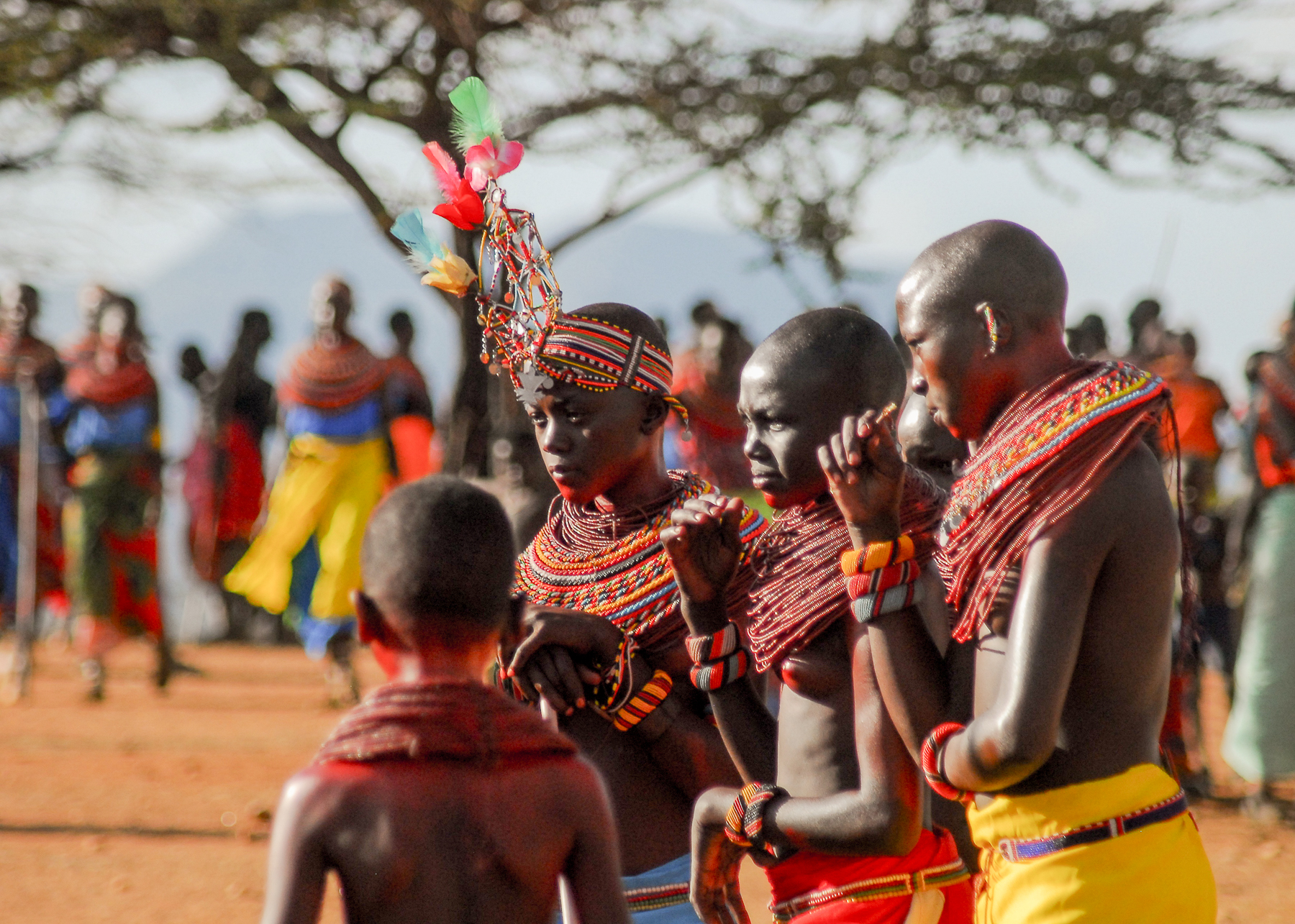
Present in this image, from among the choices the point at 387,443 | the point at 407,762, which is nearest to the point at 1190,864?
the point at 407,762

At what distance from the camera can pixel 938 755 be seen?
2.42 metres

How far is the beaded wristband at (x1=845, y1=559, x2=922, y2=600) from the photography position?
2477 millimetres

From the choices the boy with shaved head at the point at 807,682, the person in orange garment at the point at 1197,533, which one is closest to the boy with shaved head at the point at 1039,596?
the boy with shaved head at the point at 807,682

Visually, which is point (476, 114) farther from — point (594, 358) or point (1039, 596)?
point (1039, 596)

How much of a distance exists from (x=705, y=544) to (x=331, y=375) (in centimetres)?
736

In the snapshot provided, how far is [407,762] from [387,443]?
323 inches

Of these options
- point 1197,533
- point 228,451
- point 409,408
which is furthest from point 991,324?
point 228,451

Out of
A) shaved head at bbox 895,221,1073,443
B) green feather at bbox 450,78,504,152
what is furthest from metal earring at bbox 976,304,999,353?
green feather at bbox 450,78,504,152

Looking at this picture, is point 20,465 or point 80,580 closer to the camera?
point 80,580

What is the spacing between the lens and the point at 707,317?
11469 millimetres

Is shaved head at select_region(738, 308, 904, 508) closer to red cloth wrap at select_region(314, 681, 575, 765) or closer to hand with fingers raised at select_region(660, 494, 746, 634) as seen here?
hand with fingers raised at select_region(660, 494, 746, 634)

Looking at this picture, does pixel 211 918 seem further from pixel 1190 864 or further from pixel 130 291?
pixel 130 291

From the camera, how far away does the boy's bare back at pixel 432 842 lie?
6.74 feet

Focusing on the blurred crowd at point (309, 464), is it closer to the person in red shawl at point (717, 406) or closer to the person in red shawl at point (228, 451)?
the person in red shawl at point (717, 406)
